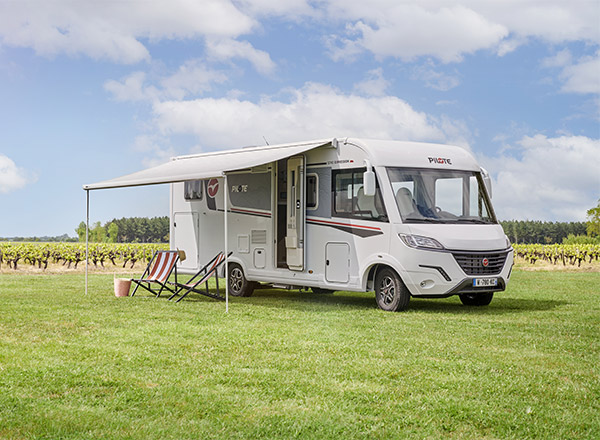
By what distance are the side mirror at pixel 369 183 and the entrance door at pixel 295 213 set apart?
1.51 metres

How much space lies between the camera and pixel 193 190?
551 inches

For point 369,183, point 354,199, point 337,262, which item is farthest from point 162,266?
point 369,183

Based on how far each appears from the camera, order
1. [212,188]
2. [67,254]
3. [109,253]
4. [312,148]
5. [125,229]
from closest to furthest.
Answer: [312,148], [212,188], [67,254], [109,253], [125,229]

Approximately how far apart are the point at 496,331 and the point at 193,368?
12.9 feet

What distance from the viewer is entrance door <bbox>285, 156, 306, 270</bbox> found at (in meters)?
11.6

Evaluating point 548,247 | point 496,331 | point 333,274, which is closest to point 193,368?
point 496,331

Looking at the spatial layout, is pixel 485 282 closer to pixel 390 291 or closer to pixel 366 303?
pixel 390 291

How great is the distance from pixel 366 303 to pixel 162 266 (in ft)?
11.8

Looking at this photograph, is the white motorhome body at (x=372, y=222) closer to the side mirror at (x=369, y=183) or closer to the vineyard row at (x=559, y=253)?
the side mirror at (x=369, y=183)

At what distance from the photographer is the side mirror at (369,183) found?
10227mm

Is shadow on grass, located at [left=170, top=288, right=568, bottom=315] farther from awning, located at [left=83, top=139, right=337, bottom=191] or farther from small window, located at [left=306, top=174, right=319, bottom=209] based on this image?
awning, located at [left=83, top=139, right=337, bottom=191]

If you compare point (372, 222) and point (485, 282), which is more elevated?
point (372, 222)

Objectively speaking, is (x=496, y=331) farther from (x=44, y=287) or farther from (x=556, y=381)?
(x=44, y=287)

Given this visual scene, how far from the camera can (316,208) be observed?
11.4 metres
